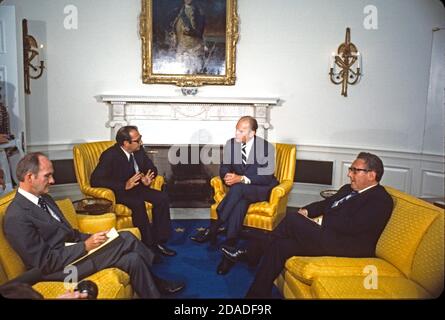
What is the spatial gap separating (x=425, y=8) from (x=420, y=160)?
4.84ft

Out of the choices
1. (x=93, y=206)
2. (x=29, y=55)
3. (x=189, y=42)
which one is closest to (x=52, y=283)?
(x=93, y=206)

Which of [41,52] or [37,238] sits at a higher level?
[41,52]

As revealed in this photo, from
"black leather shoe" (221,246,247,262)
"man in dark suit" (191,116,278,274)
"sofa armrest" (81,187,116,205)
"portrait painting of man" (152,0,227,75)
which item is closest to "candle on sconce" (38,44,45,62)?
"portrait painting of man" (152,0,227,75)

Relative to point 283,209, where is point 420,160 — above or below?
above

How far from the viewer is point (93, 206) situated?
2.60 metres

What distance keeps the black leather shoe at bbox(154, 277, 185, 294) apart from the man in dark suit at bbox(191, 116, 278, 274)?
2.20 ft

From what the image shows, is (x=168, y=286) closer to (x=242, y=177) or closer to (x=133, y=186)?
(x=133, y=186)

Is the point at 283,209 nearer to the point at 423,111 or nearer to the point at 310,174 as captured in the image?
the point at 310,174

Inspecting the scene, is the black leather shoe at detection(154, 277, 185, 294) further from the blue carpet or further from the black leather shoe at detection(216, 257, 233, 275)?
the black leather shoe at detection(216, 257, 233, 275)

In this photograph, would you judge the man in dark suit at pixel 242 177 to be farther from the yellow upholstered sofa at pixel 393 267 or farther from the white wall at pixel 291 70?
the white wall at pixel 291 70

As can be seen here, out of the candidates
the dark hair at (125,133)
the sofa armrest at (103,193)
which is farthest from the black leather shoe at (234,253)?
the dark hair at (125,133)

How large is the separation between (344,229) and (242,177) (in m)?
1.20
